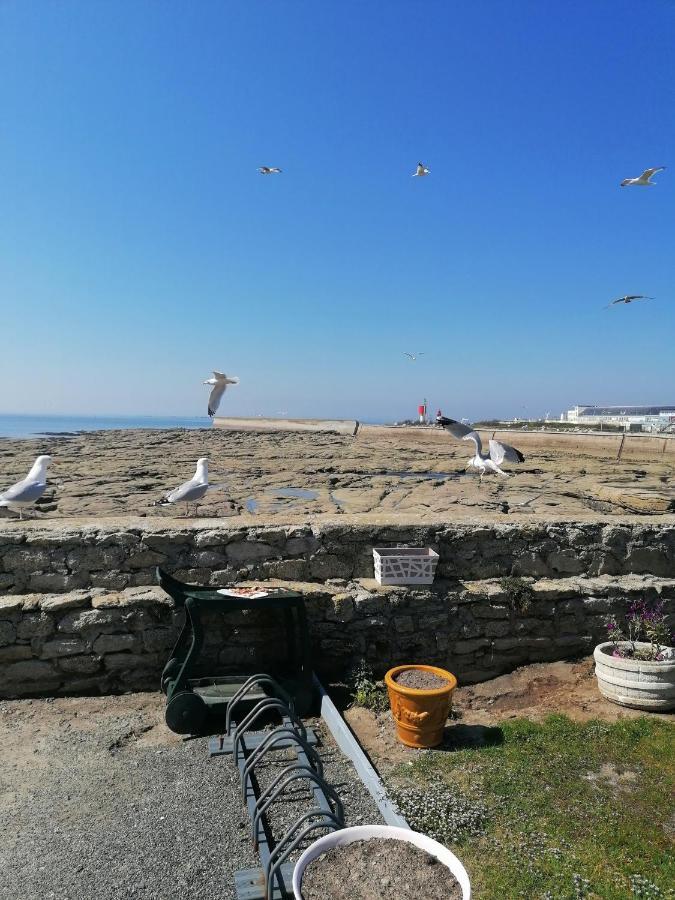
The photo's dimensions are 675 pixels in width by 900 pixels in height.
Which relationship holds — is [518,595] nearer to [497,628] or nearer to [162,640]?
[497,628]

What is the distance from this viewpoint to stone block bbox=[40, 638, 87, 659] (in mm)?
4812

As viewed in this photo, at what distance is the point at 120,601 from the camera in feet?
15.9

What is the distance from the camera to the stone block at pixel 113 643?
486cm

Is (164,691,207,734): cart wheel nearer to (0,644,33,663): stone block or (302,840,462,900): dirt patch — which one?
(0,644,33,663): stone block

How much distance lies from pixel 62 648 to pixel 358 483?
6.63m

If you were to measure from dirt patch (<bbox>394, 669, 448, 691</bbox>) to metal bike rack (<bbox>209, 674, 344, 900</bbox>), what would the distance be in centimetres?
80

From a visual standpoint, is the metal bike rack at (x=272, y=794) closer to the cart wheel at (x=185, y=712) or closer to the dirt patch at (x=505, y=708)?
the cart wheel at (x=185, y=712)

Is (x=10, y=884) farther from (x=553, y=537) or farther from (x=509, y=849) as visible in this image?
(x=553, y=537)

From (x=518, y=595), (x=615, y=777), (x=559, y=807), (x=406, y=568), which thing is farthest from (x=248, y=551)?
(x=615, y=777)

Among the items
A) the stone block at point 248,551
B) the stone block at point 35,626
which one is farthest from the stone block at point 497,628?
the stone block at point 35,626

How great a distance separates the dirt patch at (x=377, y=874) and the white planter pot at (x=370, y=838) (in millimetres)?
20

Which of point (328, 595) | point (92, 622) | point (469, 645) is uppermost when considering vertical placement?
point (328, 595)

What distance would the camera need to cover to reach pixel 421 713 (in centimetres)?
414

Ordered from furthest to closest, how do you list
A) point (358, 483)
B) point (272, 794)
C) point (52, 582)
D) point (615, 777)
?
point (358, 483)
point (52, 582)
point (615, 777)
point (272, 794)
